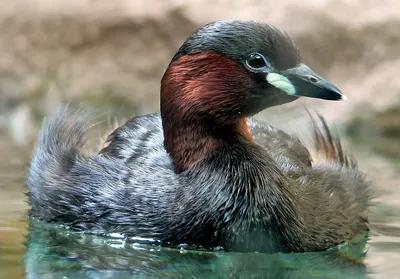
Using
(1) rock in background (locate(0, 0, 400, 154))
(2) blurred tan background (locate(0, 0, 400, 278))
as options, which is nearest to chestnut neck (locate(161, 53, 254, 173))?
(2) blurred tan background (locate(0, 0, 400, 278))

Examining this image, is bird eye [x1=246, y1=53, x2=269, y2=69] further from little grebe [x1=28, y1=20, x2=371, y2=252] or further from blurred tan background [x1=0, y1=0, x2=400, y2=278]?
blurred tan background [x1=0, y1=0, x2=400, y2=278]

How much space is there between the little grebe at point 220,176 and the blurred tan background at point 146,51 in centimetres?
355

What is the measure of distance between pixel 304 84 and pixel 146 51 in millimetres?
4823

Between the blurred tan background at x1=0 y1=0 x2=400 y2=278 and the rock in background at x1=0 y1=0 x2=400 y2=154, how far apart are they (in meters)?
0.01

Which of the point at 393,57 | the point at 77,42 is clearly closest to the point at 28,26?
the point at 77,42

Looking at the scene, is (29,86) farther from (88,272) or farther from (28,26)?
(88,272)

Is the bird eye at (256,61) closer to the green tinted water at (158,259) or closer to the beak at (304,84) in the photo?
the beak at (304,84)

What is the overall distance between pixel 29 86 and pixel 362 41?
3.45 meters

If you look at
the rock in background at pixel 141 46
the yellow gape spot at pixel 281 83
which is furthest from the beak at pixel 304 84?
the rock in background at pixel 141 46

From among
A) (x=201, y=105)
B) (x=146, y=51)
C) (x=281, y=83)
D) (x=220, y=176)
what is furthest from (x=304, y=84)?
(x=146, y=51)

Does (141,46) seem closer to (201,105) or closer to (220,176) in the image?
(201,105)

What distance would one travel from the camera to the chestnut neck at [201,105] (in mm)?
4965

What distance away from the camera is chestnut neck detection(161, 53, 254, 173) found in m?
4.96

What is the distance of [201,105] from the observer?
4.98m
